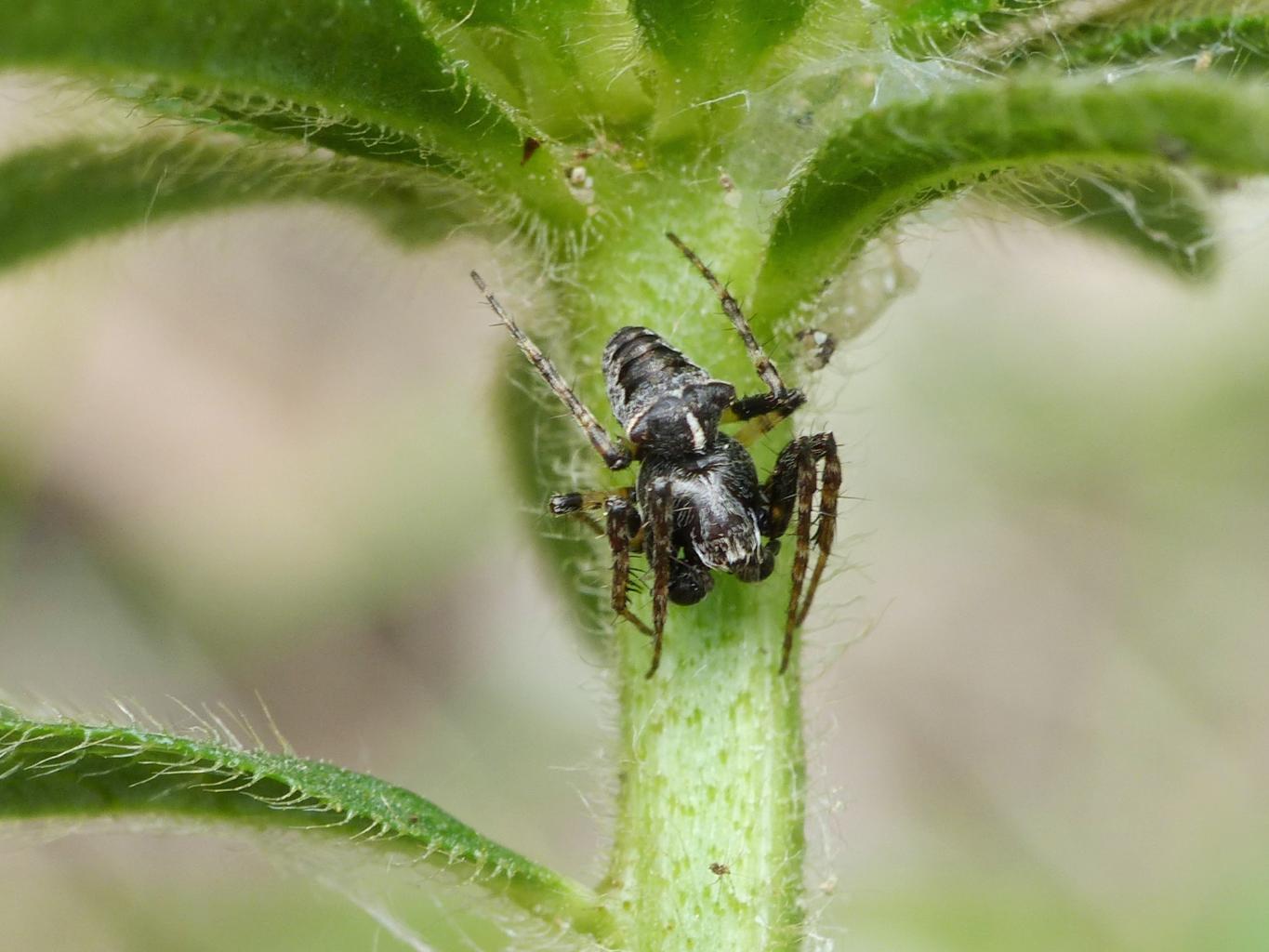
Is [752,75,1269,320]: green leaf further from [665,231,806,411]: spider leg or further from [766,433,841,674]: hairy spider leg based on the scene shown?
[766,433,841,674]: hairy spider leg

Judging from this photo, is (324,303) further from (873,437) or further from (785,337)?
(785,337)

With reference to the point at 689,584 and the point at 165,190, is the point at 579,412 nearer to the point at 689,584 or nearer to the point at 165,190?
the point at 689,584

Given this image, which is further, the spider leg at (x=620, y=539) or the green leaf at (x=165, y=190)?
the spider leg at (x=620, y=539)

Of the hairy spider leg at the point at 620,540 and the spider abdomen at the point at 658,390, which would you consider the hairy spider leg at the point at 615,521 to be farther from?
the spider abdomen at the point at 658,390

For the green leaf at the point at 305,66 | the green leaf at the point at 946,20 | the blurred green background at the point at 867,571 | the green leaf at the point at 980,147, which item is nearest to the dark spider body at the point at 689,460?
the green leaf at the point at 980,147

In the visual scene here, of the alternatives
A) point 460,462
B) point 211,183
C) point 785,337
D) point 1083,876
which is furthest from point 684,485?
point 1083,876

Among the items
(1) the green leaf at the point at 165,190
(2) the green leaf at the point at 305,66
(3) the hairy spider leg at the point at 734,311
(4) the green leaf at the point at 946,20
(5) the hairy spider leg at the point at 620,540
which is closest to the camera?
(2) the green leaf at the point at 305,66

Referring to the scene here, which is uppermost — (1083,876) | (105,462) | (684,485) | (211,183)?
(105,462)
